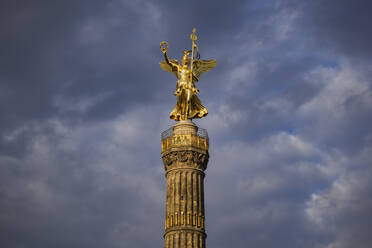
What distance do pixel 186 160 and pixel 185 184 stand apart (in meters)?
2.72

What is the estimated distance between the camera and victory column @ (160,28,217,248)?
59.8m

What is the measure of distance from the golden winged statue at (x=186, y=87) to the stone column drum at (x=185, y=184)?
5.96ft

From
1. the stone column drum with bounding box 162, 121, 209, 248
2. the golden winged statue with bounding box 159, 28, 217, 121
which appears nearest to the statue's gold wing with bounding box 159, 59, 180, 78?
the golden winged statue with bounding box 159, 28, 217, 121

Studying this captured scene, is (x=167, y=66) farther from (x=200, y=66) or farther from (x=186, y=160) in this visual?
(x=186, y=160)

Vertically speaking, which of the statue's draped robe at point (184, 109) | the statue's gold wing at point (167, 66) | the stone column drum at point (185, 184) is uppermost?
the statue's gold wing at point (167, 66)

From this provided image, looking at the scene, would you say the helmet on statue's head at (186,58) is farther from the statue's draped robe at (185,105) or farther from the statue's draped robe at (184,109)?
the statue's draped robe at (184,109)

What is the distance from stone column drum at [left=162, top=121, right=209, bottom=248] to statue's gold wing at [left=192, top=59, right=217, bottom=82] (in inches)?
252

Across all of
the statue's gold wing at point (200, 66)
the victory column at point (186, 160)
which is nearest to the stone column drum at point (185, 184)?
the victory column at point (186, 160)

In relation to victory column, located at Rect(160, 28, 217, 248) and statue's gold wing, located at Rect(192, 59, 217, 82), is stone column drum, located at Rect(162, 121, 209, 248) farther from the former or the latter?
statue's gold wing, located at Rect(192, 59, 217, 82)

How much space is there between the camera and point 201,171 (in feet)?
209

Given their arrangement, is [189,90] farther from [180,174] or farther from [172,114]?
[180,174]

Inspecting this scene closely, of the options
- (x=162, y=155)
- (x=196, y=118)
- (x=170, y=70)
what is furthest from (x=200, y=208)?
(x=170, y=70)

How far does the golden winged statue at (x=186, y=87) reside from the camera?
67562mm

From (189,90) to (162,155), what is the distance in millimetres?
8234
